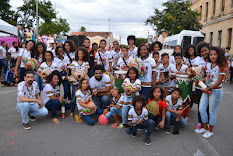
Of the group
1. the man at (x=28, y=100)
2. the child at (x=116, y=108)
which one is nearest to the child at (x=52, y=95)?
the man at (x=28, y=100)

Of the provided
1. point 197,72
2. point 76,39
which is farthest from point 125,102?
point 76,39

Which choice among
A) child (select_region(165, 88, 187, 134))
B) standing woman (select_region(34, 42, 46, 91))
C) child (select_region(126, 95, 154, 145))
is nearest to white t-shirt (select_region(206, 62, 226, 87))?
child (select_region(165, 88, 187, 134))

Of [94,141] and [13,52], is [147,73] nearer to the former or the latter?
[94,141]

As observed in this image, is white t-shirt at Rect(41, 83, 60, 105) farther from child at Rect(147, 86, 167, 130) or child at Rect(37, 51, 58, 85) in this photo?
child at Rect(147, 86, 167, 130)

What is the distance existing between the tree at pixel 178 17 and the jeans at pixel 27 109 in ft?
64.1

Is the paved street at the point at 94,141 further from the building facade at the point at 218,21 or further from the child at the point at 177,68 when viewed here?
the building facade at the point at 218,21

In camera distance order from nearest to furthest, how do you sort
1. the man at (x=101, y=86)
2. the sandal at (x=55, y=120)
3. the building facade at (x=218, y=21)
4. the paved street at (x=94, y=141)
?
1. the paved street at (x=94, y=141)
2. the sandal at (x=55, y=120)
3. the man at (x=101, y=86)
4. the building facade at (x=218, y=21)

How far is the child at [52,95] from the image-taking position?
4863 millimetres

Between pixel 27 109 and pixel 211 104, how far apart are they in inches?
150

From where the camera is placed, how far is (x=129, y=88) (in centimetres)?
420

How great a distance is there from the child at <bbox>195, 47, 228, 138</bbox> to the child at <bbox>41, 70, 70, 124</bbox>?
10.6 feet

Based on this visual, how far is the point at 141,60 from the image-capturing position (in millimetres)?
4914

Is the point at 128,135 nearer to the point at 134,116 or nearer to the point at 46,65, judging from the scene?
the point at 134,116

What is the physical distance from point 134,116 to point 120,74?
1.29 meters
